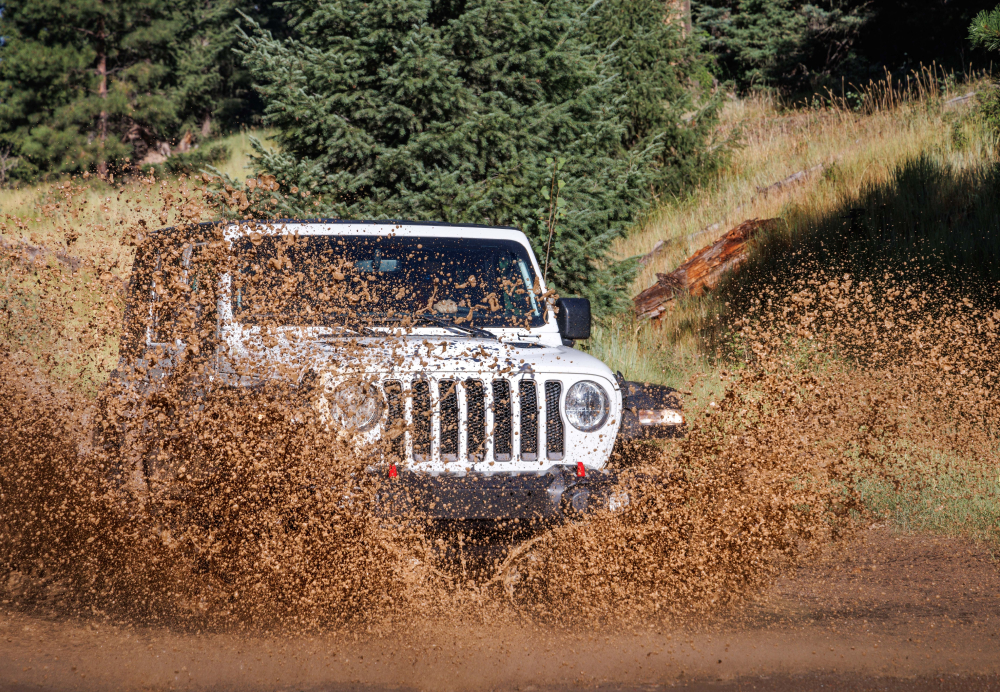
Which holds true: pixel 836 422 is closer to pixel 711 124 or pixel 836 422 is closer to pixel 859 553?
pixel 859 553

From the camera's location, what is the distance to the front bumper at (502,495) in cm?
361

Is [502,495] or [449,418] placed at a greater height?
[449,418]

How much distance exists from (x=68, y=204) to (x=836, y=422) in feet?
17.4

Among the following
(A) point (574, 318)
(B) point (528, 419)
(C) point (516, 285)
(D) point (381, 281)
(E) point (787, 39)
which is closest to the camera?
(B) point (528, 419)

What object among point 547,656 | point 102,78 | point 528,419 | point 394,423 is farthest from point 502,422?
point 102,78

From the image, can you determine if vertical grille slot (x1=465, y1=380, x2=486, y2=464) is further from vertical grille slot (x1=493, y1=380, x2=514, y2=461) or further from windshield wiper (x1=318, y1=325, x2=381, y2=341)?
windshield wiper (x1=318, y1=325, x2=381, y2=341)

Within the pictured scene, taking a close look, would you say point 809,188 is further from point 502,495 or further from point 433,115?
point 502,495

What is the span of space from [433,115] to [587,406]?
242 inches

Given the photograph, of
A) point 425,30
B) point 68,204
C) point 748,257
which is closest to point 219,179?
point 425,30

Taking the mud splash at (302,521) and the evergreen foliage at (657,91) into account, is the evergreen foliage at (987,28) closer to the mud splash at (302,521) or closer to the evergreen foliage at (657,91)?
the mud splash at (302,521)

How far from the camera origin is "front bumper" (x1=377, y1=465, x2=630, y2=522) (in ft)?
11.8

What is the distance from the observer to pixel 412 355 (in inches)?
150

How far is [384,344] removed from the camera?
3971 mm

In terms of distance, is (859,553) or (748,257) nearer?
(859,553)
